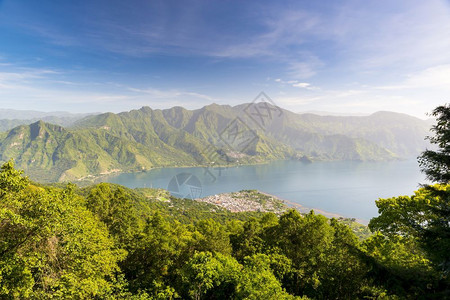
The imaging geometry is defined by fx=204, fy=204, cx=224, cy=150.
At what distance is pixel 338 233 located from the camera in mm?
14656

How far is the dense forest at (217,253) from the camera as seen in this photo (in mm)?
6695

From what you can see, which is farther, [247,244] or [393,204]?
[247,244]

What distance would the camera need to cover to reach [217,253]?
14203 millimetres

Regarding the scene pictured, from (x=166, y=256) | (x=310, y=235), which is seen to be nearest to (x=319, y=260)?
(x=310, y=235)

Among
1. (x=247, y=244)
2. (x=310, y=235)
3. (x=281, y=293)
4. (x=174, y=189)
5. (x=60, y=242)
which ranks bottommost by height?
(x=174, y=189)

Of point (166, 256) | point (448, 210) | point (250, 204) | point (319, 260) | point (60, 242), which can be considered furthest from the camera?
point (250, 204)

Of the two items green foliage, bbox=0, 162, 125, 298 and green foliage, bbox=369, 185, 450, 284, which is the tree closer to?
green foliage, bbox=369, 185, 450, 284

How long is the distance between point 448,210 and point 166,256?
634 inches

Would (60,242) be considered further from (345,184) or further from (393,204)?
(345,184)

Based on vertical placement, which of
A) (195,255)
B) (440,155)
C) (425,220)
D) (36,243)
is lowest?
(195,255)

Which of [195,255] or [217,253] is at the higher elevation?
[195,255]

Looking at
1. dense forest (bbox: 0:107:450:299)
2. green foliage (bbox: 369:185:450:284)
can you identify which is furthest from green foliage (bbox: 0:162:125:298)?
green foliage (bbox: 369:185:450:284)

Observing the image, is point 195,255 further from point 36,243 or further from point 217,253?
point 36,243

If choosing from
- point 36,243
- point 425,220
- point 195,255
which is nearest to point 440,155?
point 425,220
